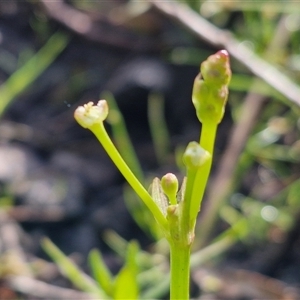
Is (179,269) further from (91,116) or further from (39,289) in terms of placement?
(39,289)

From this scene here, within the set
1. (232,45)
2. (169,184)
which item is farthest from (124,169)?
(232,45)

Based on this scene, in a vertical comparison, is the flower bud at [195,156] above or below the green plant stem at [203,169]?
below

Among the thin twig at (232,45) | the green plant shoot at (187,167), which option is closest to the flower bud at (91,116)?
the green plant shoot at (187,167)

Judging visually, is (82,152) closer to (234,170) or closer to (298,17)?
(234,170)

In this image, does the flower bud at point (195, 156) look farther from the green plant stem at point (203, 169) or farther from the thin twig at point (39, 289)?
the thin twig at point (39, 289)

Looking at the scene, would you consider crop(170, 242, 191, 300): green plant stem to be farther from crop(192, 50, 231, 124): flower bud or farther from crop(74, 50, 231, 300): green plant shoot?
crop(192, 50, 231, 124): flower bud

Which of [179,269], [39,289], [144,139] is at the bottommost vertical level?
[179,269]

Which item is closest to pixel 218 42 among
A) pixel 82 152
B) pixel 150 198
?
pixel 82 152
